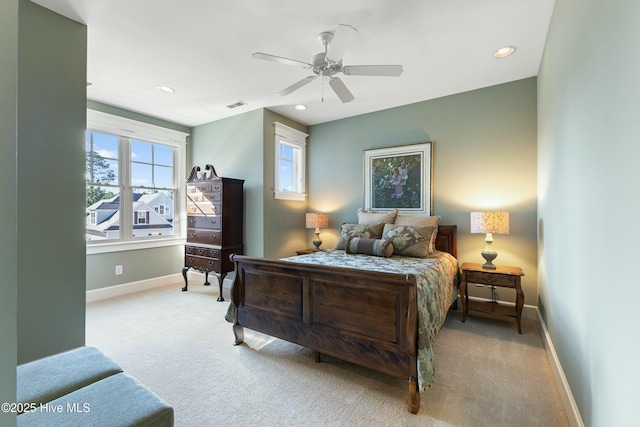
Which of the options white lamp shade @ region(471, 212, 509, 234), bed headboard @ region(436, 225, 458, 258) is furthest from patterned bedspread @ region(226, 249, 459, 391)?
white lamp shade @ region(471, 212, 509, 234)

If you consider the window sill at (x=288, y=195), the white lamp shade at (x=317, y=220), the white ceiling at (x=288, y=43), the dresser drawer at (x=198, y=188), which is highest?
the white ceiling at (x=288, y=43)

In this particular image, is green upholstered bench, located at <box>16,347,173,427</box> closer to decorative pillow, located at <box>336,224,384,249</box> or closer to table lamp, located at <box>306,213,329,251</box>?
decorative pillow, located at <box>336,224,384,249</box>

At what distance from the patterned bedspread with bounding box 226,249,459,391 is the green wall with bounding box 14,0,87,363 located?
1.35 m

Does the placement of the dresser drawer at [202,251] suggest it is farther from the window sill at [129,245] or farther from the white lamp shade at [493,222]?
the white lamp shade at [493,222]

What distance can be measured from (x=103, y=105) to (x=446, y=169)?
4958 millimetres

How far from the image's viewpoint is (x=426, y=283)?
86.2 inches

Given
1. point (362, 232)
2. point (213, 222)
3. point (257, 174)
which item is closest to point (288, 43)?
point (257, 174)

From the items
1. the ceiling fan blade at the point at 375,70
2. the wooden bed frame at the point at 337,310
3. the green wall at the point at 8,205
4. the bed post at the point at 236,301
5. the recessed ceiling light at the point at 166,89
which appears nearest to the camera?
the green wall at the point at 8,205

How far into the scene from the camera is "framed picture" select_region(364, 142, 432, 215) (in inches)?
153

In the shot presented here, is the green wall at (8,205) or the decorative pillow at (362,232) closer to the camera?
the green wall at (8,205)

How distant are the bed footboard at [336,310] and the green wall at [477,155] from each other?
2.22 meters

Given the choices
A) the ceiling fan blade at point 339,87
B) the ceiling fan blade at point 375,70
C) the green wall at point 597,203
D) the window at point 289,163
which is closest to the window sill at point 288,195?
the window at point 289,163

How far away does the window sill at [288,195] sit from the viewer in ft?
14.5

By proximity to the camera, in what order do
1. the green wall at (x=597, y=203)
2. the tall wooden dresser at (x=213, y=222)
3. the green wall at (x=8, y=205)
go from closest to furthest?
the green wall at (x=8, y=205)
the green wall at (x=597, y=203)
the tall wooden dresser at (x=213, y=222)
